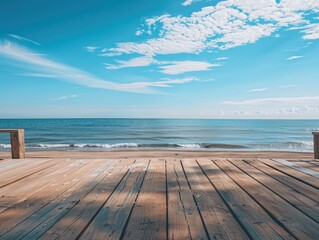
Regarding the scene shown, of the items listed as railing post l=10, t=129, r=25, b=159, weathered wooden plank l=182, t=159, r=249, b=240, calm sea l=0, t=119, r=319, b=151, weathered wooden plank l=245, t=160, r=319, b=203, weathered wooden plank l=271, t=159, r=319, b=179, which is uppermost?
railing post l=10, t=129, r=25, b=159

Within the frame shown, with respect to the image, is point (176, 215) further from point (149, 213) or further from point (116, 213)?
point (116, 213)

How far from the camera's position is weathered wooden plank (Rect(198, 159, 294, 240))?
156 cm

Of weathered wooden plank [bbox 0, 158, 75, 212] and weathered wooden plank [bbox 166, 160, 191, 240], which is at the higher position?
weathered wooden plank [bbox 0, 158, 75, 212]

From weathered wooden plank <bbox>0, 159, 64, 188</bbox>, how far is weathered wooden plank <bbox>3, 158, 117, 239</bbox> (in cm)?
93

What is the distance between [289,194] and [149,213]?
1.48 metres

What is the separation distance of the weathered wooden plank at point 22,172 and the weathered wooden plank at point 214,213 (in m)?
2.31

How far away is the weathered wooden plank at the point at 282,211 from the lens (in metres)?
1.59

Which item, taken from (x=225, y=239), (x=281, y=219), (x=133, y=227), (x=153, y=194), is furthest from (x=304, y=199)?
(x=133, y=227)

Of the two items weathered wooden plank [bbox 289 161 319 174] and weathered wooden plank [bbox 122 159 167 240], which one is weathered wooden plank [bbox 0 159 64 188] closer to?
weathered wooden plank [bbox 122 159 167 240]

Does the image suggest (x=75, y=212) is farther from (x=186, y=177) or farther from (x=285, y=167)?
(x=285, y=167)

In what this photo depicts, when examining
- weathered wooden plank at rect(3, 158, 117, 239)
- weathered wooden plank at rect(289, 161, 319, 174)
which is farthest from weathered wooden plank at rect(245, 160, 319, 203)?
weathered wooden plank at rect(3, 158, 117, 239)

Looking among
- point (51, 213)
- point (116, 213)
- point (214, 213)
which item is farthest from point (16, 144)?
point (214, 213)

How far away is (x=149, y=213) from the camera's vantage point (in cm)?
191

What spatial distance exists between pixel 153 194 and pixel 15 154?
3839 mm
